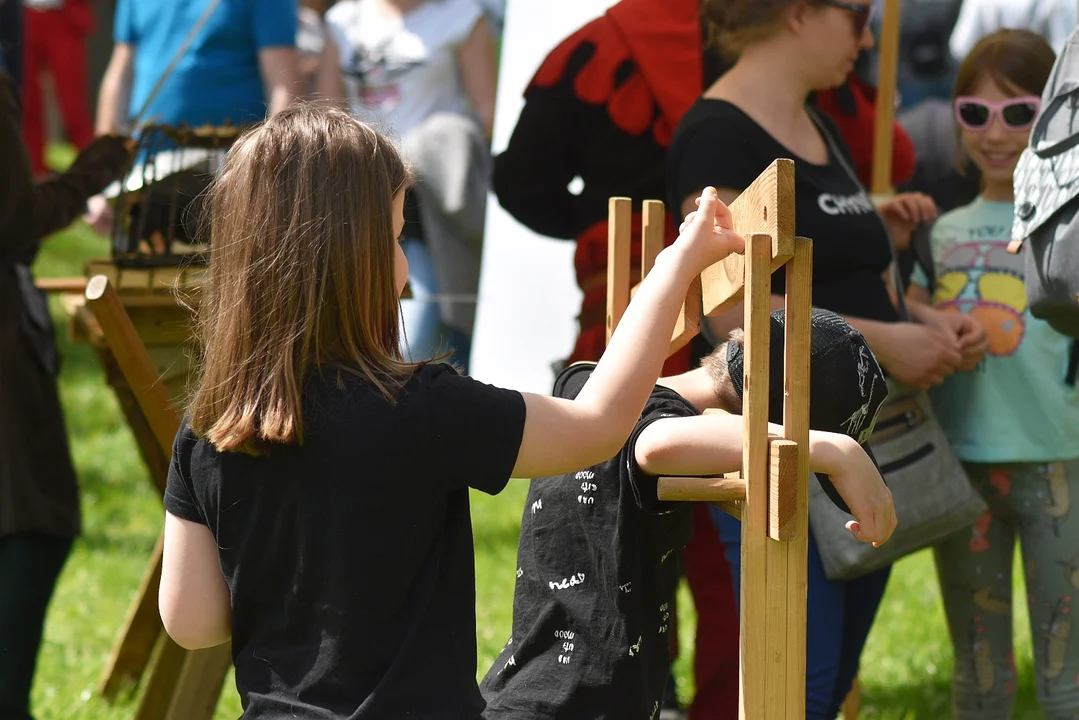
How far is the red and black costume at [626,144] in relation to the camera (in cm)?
278

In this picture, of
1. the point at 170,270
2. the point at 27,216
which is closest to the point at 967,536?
the point at 170,270

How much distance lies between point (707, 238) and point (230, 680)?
92.2 inches

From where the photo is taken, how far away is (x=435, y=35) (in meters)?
4.12

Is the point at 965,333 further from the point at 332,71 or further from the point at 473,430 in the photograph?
the point at 332,71

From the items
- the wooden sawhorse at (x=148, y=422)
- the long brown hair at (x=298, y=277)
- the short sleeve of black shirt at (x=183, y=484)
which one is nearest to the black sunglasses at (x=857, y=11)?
the long brown hair at (x=298, y=277)

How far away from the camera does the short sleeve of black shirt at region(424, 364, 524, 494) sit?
1438 millimetres

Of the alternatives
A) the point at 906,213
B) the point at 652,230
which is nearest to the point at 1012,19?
the point at 906,213

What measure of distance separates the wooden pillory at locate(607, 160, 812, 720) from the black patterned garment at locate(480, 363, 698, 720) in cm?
16

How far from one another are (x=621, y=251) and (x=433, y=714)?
94cm

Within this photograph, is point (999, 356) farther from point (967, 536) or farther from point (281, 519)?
point (281, 519)

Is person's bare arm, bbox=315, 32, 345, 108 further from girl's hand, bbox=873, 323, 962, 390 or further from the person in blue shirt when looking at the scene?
girl's hand, bbox=873, 323, 962, 390

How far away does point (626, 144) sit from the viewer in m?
2.87

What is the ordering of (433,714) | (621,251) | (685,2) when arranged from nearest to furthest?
(433,714) < (621,251) < (685,2)

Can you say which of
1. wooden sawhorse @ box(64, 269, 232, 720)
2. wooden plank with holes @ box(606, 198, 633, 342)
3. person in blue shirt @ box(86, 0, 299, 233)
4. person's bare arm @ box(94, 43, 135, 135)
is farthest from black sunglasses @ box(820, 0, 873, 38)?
person's bare arm @ box(94, 43, 135, 135)
